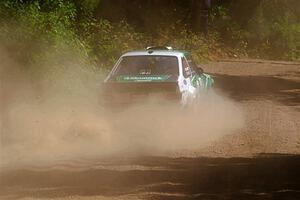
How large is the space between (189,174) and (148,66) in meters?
4.34

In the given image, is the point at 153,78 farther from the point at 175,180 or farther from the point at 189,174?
the point at 175,180

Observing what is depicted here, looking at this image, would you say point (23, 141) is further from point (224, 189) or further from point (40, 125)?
point (224, 189)

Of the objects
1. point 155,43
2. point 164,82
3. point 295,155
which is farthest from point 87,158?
point 155,43

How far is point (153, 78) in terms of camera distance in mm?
11836

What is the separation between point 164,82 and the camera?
1164 centimetres

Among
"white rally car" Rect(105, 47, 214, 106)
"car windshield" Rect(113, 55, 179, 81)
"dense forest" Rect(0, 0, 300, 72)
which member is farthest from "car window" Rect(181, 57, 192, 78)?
"dense forest" Rect(0, 0, 300, 72)

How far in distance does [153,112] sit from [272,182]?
4.07 m

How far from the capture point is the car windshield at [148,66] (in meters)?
12.2

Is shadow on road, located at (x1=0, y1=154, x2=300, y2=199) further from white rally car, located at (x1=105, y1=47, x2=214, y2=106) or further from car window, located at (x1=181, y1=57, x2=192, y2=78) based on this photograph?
car window, located at (x1=181, y1=57, x2=192, y2=78)

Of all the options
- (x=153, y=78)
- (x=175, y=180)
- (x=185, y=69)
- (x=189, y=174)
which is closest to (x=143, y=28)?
(x=185, y=69)

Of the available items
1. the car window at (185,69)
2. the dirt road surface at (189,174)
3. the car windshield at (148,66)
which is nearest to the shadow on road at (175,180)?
the dirt road surface at (189,174)

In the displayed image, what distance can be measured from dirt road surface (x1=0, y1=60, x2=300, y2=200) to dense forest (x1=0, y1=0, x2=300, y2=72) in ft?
17.2

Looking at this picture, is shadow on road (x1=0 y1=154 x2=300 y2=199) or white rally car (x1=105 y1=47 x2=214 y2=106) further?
white rally car (x1=105 y1=47 x2=214 y2=106)

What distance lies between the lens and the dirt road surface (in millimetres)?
7477
